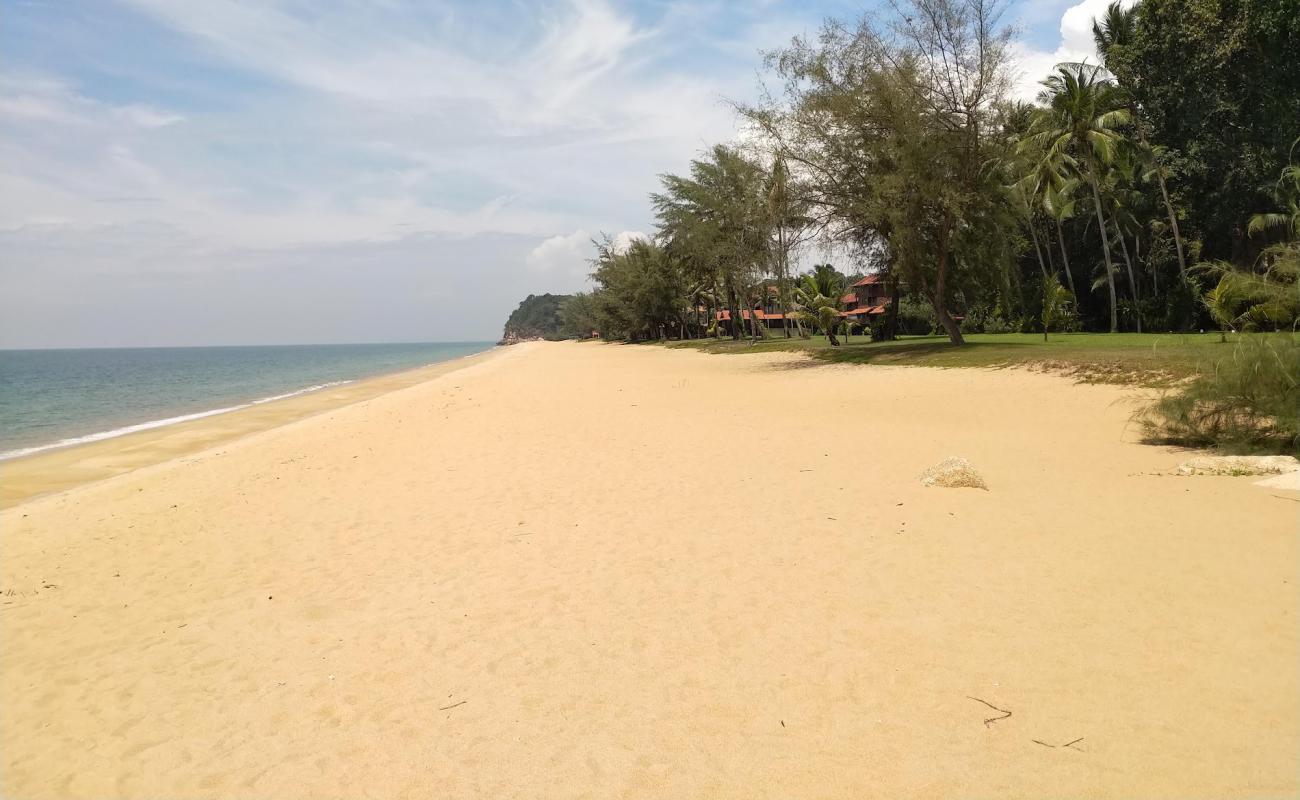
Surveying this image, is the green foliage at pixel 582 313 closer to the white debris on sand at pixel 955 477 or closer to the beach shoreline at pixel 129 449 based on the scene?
the beach shoreline at pixel 129 449

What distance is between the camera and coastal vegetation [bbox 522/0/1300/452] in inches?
1008

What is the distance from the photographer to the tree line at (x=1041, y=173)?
2566 cm

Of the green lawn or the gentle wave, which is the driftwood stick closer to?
the green lawn

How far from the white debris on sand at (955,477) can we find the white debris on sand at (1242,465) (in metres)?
2.30

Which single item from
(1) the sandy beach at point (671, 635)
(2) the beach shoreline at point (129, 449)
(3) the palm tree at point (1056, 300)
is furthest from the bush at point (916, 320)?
(1) the sandy beach at point (671, 635)

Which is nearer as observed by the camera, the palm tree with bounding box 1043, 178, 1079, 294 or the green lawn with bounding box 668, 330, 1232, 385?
the green lawn with bounding box 668, 330, 1232, 385

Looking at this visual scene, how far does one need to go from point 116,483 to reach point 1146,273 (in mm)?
48429

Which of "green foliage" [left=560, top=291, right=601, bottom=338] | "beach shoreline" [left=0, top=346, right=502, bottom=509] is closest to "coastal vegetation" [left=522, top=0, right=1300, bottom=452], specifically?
"beach shoreline" [left=0, top=346, right=502, bottom=509]

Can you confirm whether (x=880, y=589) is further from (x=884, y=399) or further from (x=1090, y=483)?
(x=884, y=399)

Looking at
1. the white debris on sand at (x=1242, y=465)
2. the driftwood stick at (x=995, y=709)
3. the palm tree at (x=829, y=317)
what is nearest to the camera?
the driftwood stick at (x=995, y=709)

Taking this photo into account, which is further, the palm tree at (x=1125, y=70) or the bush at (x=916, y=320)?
the bush at (x=916, y=320)

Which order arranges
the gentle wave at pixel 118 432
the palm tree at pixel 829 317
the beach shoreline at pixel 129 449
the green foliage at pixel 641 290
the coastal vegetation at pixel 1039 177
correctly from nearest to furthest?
the beach shoreline at pixel 129 449 < the gentle wave at pixel 118 432 < the coastal vegetation at pixel 1039 177 < the palm tree at pixel 829 317 < the green foliage at pixel 641 290

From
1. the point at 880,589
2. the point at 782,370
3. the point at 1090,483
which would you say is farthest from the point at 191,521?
the point at 782,370

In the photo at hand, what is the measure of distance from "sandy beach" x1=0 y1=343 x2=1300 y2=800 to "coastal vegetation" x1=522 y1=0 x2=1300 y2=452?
8302mm
